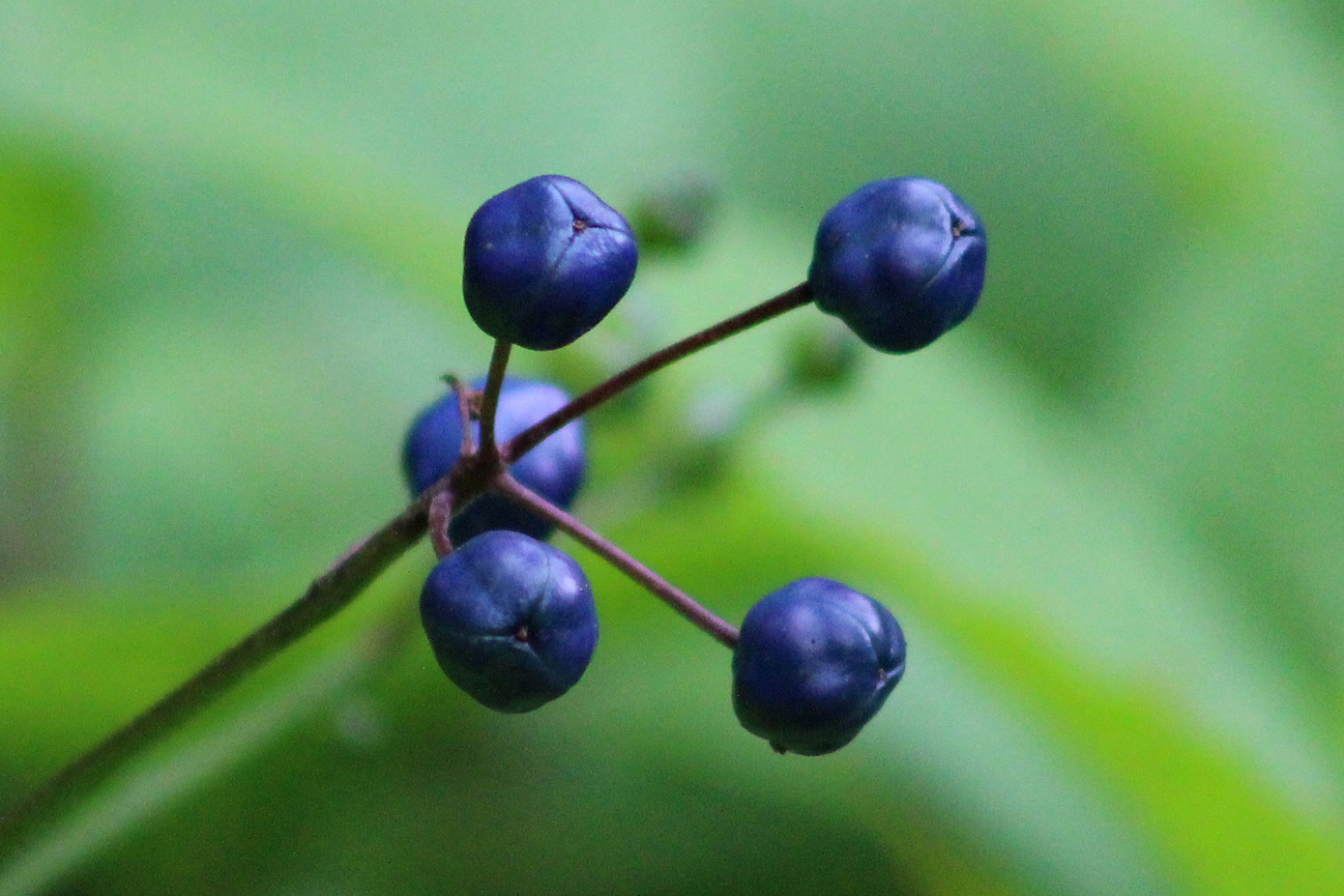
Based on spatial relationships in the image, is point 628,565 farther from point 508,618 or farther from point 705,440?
point 705,440

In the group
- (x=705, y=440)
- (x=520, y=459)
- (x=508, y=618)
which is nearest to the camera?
(x=508, y=618)

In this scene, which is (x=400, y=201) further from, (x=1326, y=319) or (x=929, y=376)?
(x=1326, y=319)

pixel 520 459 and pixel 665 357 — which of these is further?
pixel 520 459

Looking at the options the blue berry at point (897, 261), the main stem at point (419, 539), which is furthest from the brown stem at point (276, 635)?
the blue berry at point (897, 261)

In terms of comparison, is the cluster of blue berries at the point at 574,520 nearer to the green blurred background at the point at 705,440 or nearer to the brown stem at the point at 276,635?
the brown stem at the point at 276,635

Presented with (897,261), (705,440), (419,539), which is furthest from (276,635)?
(705,440)

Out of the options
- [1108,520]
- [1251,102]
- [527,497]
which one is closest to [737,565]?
[527,497]
